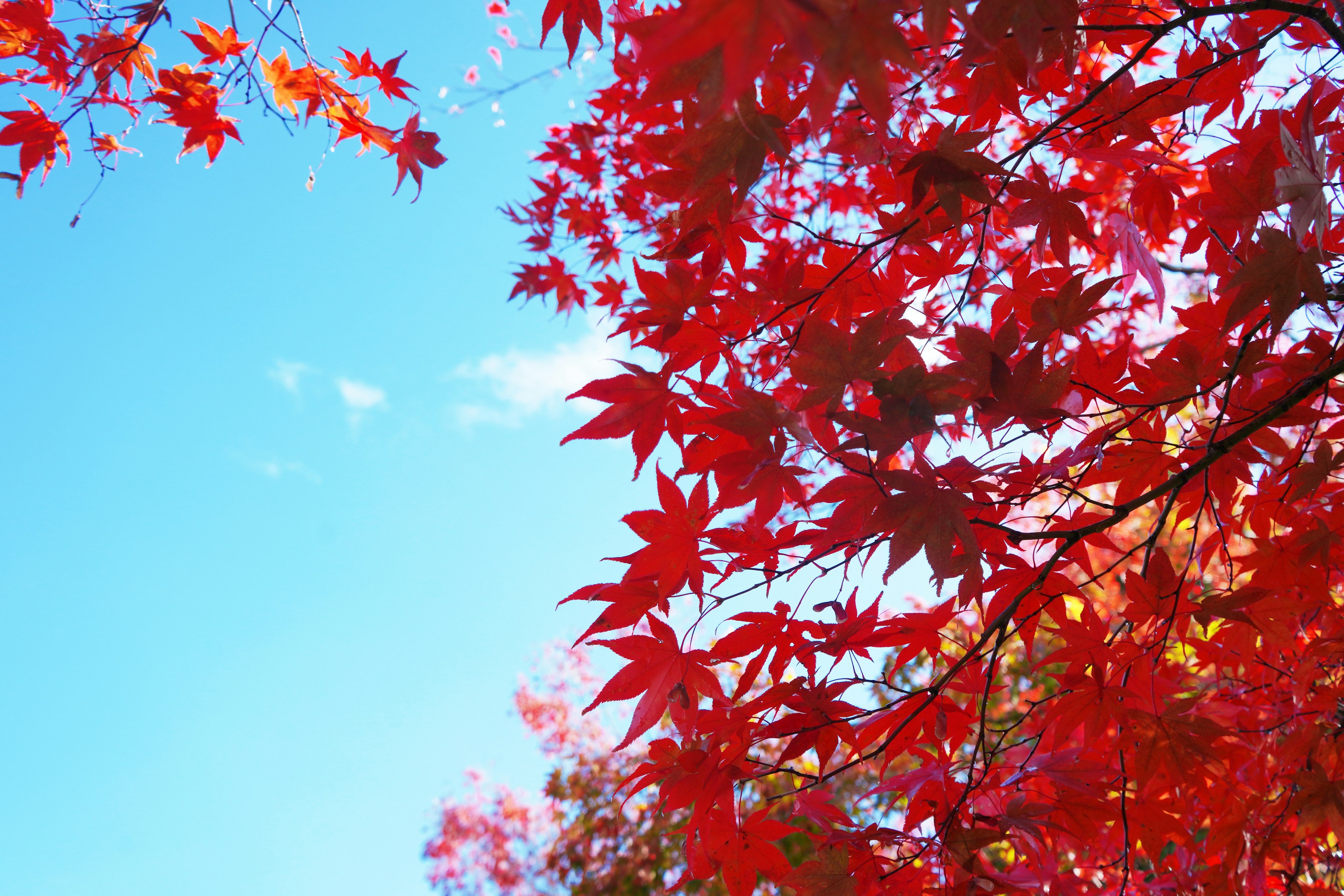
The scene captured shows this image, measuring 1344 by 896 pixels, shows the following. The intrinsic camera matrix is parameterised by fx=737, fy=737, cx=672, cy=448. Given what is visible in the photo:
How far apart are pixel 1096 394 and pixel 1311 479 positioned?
0.34 meters

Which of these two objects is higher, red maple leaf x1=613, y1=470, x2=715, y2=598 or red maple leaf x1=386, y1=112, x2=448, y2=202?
red maple leaf x1=386, y1=112, x2=448, y2=202

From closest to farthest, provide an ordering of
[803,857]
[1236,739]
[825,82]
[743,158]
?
[825,82], [743,158], [1236,739], [803,857]

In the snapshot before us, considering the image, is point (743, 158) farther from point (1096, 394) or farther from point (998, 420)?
point (1096, 394)

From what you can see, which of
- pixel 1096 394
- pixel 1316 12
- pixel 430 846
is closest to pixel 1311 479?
pixel 1096 394

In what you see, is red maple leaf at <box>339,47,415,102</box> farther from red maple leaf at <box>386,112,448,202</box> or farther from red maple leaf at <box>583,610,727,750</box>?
red maple leaf at <box>583,610,727,750</box>

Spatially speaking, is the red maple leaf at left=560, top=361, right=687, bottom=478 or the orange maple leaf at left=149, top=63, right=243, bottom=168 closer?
the red maple leaf at left=560, top=361, right=687, bottom=478

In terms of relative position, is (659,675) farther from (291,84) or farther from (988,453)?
(291,84)

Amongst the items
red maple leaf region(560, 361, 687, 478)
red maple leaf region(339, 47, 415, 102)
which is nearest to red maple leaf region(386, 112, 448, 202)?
red maple leaf region(339, 47, 415, 102)

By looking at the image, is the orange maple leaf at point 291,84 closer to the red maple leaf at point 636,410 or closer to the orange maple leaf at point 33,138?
the orange maple leaf at point 33,138

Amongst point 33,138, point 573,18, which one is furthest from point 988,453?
point 33,138

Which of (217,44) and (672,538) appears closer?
(672,538)

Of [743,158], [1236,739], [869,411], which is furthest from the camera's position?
[1236,739]

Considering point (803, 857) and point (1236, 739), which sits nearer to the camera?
point (1236, 739)

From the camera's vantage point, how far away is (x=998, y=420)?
107 centimetres
